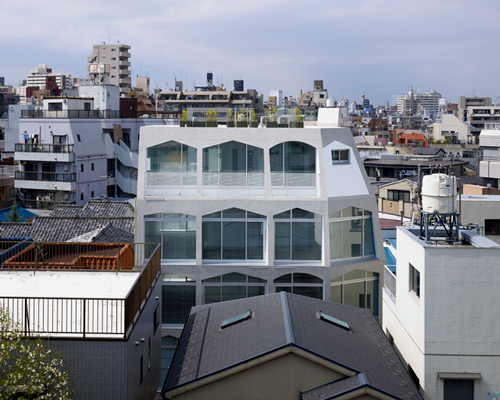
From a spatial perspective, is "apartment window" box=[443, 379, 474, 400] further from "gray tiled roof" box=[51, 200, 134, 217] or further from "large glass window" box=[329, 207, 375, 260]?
"gray tiled roof" box=[51, 200, 134, 217]

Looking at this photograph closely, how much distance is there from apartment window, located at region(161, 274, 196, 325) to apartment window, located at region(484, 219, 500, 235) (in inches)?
460

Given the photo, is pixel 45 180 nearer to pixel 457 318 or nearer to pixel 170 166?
pixel 170 166

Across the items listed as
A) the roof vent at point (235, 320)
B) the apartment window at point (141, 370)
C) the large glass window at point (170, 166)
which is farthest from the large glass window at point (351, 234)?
the apartment window at point (141, 370)

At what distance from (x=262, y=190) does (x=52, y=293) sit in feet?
31.8

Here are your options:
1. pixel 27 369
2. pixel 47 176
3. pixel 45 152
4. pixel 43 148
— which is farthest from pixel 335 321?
pixel 43 148

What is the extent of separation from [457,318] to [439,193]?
2.80m

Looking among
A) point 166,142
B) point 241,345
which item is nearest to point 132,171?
point 166,142

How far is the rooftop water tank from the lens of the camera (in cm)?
1608

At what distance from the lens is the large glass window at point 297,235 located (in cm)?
2416

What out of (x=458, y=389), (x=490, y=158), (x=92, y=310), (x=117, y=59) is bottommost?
(x=458, y=389)

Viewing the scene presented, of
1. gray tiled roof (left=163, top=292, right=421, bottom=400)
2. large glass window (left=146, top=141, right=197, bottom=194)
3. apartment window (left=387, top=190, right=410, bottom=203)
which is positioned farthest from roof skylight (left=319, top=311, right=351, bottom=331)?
apartment window (left=387, top=190, right=410, bottom=203)

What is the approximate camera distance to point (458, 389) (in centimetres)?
1568

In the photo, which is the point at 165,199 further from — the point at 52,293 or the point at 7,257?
the point at 52,293

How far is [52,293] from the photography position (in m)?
16.3
